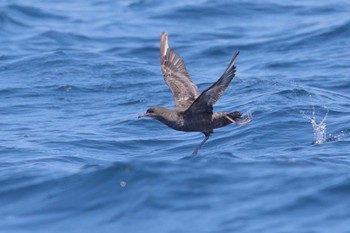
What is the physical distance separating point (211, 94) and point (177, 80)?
1627 millimetres

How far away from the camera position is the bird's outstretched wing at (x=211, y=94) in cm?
861

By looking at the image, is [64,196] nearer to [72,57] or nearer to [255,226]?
[255,226]

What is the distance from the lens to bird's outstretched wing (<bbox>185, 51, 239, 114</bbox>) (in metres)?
8.61

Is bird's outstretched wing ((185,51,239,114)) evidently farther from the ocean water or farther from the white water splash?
the white water splash

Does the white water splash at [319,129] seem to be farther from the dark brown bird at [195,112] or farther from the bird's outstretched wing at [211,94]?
the bird's outstretched wing at [211,94]

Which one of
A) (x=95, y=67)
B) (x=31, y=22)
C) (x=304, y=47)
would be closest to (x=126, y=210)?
(x=95, y=67)

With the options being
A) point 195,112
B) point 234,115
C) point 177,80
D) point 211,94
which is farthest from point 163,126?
point 211,94

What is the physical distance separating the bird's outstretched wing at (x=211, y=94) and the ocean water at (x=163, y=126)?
623 millimetres

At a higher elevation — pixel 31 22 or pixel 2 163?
pixel 31 22

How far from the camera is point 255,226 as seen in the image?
7.41 m

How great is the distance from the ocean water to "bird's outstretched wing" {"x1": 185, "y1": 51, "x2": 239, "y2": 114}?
24.5 inches

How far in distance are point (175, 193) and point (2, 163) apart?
2911mm

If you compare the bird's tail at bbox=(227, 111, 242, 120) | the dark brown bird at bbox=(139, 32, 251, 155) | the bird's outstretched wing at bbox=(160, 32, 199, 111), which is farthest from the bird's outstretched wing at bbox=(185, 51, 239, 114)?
the bird's outstretched wing at bbox=(160, 32, 199, 111)

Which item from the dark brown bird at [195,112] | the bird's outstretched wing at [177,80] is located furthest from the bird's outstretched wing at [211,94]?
the bird's outstretched wing at [177,80]
